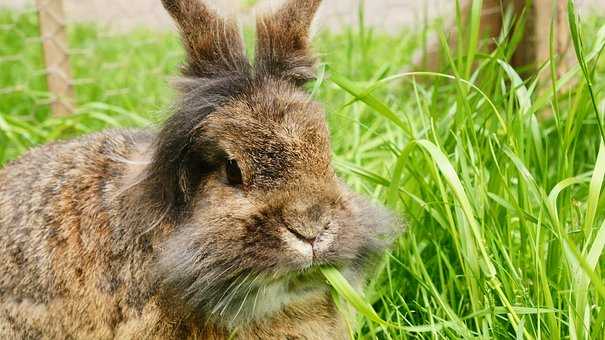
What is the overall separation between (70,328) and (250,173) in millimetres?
723

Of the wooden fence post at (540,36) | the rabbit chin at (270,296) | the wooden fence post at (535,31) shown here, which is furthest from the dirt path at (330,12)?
the rabbit chin at (270,296)

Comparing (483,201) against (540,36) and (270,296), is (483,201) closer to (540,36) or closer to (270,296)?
(270,296)

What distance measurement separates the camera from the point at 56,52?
4629 millimetres

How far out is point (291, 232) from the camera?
202 centimetres

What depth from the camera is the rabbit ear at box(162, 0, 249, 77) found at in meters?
2.28

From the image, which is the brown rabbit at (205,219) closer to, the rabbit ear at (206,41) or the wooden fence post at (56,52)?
the rabbit ear at (206,41)

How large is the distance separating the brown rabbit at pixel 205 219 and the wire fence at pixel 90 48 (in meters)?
1.29

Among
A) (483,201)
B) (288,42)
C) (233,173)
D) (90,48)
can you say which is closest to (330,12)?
(90,48)

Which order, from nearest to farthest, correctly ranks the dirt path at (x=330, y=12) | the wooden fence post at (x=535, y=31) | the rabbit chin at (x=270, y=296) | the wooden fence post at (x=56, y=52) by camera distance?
the rabbit chin at (x=270, y=296) → the wooden fence post at (x=535, y=31) → the wooden fence post at (x=56, y=52) → the dirt path at (x=330, y=12)

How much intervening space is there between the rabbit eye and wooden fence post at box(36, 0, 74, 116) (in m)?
2.59

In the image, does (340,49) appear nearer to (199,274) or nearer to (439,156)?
(439,156)

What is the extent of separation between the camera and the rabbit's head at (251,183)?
80.9 inches

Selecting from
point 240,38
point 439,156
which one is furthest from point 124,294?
point 439,156

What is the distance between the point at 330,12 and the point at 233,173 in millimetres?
3605
